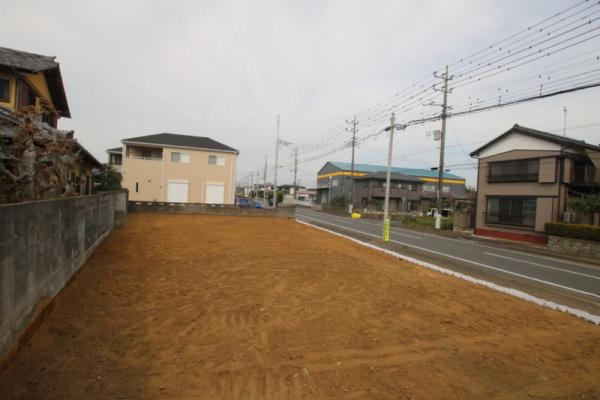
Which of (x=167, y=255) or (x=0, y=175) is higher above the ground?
(x=0, y=175)

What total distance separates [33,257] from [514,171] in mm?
25000

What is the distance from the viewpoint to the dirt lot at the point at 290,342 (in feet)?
10.5

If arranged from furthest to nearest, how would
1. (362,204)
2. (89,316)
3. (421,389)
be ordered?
(362,204), (89,316), (421,389)

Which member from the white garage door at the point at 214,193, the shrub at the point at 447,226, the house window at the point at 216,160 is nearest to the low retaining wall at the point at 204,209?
the white garage door at the point at 214,193

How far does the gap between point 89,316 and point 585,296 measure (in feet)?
35.4

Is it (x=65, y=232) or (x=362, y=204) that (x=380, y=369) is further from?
(x=362, y=204)

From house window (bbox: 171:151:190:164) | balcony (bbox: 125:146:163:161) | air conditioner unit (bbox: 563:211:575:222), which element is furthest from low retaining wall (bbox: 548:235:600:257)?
balcony (bbox: 125:146:163:161)

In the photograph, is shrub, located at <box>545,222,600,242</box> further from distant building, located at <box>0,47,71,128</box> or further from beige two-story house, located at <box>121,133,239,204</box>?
beige two-story house, located at <box>121,133,239,204</box>

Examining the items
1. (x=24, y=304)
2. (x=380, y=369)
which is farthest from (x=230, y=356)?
(x=24, y=304)

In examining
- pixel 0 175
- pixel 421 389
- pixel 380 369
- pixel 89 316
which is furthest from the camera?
pixel 0 175

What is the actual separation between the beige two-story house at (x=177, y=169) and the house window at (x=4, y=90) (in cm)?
1550

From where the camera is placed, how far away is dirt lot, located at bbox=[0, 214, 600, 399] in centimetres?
319

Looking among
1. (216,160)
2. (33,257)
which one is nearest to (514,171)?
(216,160)

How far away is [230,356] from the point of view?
3709 millimetres
